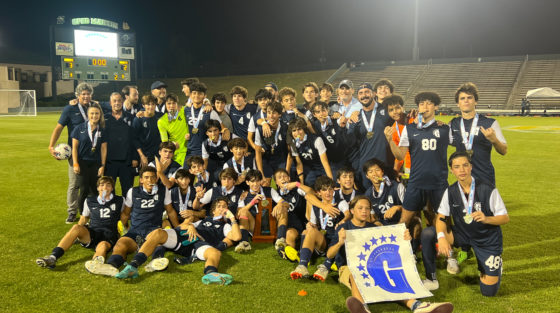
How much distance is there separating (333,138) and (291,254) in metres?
2.07

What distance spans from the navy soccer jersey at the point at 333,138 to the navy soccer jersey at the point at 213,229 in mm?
1896

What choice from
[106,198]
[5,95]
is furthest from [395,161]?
[5,95]

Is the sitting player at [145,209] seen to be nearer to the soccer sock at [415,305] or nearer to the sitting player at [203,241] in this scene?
A: the sitting player at [203,241]

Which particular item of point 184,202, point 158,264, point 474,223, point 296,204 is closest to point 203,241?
point 158,264

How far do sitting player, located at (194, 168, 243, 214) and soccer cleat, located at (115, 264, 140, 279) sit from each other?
1.50 metres

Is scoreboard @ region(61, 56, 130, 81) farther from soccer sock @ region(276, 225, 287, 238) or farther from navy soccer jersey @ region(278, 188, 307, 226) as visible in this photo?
soccer sock @ region(276, 225, 287, 238)

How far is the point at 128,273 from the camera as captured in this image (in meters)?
4.33

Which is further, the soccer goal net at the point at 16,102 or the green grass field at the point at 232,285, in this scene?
the soccer goal net at the point at 16,102

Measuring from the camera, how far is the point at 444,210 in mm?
4289

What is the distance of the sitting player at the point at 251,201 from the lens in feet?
18.1

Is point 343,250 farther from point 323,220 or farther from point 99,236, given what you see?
point 99,236

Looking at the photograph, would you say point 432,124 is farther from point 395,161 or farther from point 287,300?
point 287,300

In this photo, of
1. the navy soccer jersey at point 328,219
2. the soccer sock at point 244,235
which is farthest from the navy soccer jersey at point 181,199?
the navy soccer jersey at point 328,219

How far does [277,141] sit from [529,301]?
142 inches
